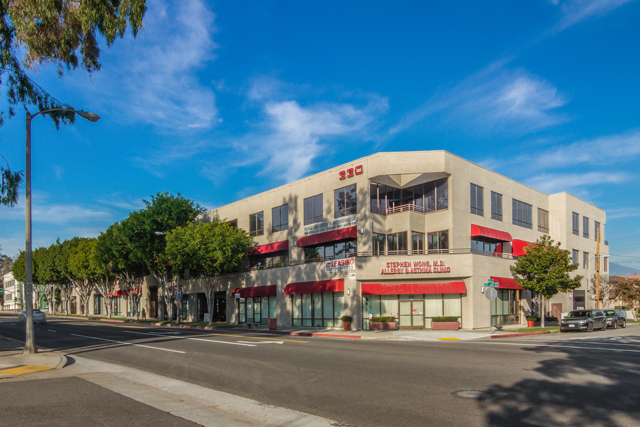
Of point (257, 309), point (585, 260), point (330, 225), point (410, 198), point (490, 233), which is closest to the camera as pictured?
point (490, 233)

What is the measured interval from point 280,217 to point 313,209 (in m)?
4.69

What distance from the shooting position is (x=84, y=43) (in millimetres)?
16531

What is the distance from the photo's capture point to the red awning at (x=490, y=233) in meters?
36.1

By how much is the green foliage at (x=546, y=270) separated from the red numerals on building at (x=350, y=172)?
14.8 metres

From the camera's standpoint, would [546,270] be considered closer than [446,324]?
No

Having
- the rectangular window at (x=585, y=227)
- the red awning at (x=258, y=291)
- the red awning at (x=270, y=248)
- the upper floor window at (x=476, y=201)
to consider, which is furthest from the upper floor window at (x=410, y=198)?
the rectangular window at (x=585, y=227)

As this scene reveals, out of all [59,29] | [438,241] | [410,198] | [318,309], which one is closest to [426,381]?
[59,29]

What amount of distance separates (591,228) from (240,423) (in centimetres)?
5562

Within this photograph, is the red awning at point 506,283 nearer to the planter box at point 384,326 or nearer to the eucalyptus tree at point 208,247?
the planter box at point 384,326

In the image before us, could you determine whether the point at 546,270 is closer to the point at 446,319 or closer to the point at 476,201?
the point at 476,201

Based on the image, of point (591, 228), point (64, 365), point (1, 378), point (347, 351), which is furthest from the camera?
point (591, 228)

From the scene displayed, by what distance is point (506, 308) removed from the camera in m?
37.2

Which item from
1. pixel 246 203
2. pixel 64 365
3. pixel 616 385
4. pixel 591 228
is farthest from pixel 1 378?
pixel 591 228

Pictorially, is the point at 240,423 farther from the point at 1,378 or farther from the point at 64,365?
the point at 64,365
